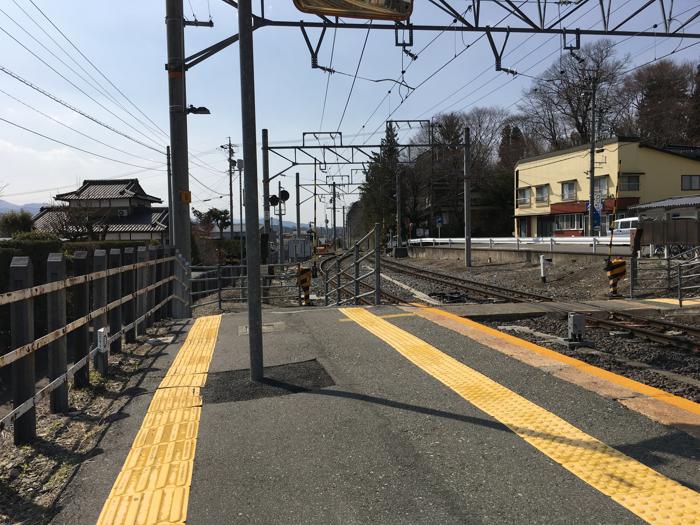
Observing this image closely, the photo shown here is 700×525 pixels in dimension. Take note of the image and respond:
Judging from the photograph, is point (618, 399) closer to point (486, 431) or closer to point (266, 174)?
point (486, 431)

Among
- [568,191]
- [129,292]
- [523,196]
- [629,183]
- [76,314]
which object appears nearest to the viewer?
[76,314]

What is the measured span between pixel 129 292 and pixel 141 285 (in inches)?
29.0

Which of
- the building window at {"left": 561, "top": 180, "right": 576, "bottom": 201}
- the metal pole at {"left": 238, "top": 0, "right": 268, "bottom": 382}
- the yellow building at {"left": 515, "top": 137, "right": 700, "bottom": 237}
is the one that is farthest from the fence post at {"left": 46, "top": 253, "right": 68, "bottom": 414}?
the building window at {"left": 561, "top": 180, "right": 576, "bottom": 201}

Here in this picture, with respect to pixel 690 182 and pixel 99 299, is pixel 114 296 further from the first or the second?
pixel 690 182

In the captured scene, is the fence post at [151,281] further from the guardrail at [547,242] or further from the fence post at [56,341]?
the guardrail at [547,242]

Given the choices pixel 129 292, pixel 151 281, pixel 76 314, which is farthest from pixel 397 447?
pixel 151 281

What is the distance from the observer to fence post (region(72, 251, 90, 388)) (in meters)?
5.63

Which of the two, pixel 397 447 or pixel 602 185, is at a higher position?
pixel 602 185

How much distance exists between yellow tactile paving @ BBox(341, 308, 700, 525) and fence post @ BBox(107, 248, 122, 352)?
3.71 m

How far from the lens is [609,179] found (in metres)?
46.0

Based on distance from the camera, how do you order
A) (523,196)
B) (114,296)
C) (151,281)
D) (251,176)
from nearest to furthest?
(251,176)
(114,296)
(151,281)
(523,196)

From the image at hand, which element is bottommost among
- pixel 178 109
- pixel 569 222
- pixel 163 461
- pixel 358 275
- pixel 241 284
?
pixel 163 461

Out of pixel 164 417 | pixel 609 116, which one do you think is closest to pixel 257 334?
pixel 164 417

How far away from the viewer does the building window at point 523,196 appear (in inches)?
2306
